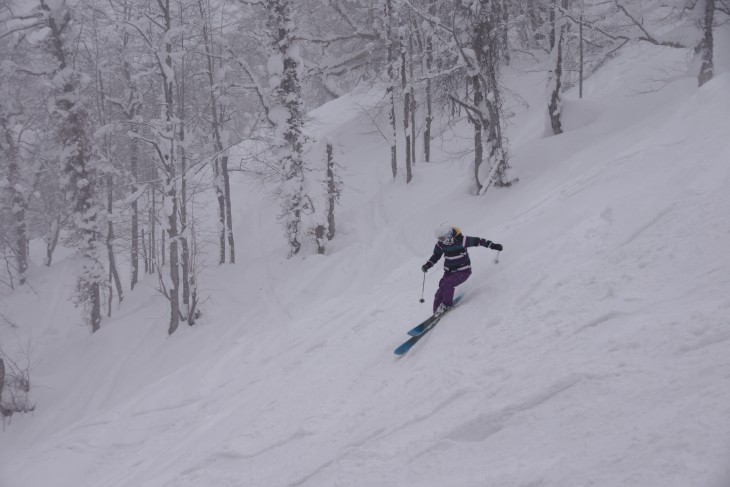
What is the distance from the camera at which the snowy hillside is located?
127 inches

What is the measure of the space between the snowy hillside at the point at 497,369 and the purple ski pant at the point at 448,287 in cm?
29

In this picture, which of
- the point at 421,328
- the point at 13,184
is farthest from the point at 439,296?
the point at 13,184

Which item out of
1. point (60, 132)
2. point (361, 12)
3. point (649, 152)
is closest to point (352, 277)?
point (649, 152)

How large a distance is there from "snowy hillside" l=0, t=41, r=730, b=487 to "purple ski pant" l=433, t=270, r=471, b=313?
0.29 metres

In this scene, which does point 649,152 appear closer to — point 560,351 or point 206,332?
point 560,351

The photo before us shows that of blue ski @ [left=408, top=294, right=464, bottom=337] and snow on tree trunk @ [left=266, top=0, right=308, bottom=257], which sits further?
snow on tree trunk @ [left=266, top=0, right=308, bottom=257]

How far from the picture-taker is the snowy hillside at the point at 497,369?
10.6 feet

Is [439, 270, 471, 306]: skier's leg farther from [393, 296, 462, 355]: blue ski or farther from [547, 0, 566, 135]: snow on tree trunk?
[547, 0, 566, 135]: snow on tree trunk

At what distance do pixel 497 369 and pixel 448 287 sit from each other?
2376mm

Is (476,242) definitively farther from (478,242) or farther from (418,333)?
(418,333)

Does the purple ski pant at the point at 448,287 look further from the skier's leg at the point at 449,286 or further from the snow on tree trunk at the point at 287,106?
the snow on tree trunk at the point at 287,106

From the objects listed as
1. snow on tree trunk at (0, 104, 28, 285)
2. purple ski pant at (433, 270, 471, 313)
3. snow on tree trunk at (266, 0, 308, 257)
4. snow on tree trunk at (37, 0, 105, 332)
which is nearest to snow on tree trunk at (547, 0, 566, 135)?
snow on tree trunk at (266, 0, 308, 257)

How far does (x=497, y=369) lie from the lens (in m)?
4.50

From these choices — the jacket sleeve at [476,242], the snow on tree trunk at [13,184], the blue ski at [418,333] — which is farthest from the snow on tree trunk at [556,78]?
the snow on tree trunk at [13,184]
